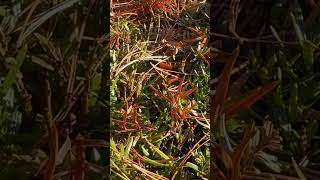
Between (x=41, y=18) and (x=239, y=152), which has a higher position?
(x=41, y=18)

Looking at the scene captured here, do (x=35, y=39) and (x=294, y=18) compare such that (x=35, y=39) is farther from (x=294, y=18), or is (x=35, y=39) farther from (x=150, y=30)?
(x=150, y=30)

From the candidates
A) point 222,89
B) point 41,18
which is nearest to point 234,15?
point 222,89

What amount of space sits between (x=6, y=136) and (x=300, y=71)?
280 millimetres

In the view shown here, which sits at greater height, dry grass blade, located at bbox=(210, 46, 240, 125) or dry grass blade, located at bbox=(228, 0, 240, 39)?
dry grass blade, located at bbox=(228, 0, 240, 39)

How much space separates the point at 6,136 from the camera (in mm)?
648

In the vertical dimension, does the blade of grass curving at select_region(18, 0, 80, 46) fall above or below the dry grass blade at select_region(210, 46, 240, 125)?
above

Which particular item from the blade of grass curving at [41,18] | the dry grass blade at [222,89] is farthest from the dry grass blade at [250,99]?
the blade of grass curving at [41,18]

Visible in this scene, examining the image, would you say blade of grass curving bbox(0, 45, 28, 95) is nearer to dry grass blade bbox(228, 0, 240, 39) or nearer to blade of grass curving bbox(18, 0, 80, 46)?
blade of grass curving bbox(18, 0, 80, 46)

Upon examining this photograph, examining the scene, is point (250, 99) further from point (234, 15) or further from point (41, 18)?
point (41, 18)

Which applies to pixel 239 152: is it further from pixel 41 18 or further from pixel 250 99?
pixel 41 18

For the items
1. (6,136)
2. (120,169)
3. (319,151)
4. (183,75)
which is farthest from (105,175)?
(183,75)

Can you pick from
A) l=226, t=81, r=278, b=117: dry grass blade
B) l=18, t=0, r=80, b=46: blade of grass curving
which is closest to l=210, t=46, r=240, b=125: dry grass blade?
l=226, t=81, r=278, b=117: dry grass blade

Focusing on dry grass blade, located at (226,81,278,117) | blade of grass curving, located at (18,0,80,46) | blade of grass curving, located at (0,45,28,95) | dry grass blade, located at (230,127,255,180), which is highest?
blade of grass curving, located at (18,0,80,46)

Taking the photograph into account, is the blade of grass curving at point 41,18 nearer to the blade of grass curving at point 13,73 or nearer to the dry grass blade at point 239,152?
the blade of grass curving at point 13,73
